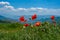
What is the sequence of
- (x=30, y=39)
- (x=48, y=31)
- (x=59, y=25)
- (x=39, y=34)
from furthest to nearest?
1. (x=59, y=25)
2. (x=48, y=31)
3. (x=39, y=34)
4. (x=30, y=39)

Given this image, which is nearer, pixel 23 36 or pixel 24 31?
pixel 23 36

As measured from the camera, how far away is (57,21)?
730 centimetres

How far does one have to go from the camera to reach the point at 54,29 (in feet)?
21.8

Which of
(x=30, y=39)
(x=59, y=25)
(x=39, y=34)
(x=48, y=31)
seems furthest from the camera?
(x=59, y=25)

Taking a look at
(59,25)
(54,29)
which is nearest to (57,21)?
(59,25)

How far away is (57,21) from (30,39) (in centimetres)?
213

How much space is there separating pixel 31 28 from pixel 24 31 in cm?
35

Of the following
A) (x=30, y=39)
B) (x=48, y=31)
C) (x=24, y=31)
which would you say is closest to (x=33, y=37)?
(x=30, y=39)

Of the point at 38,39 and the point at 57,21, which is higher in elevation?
the point at 57,21

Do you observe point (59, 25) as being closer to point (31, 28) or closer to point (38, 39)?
point (31, 28)

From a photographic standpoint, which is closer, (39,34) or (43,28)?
(39,34)

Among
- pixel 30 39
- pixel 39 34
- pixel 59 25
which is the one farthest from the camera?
pixel 59 25

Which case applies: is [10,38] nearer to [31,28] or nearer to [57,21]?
[31,28]

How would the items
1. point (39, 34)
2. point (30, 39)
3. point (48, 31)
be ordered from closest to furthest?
point (30, 39) < point (39, 34) < point (48, 31)
